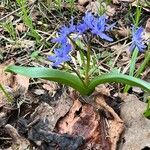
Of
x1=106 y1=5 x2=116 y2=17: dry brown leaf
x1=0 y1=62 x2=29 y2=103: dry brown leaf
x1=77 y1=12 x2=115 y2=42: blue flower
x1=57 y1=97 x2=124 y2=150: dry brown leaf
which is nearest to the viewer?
x1=77 y1=12 x2=115 y2=42: blue flower

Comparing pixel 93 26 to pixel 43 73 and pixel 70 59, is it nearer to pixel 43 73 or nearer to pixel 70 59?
pixel 70 59

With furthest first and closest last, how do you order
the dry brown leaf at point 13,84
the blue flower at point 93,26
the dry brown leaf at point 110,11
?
the dry brown leaf at point 110,11 → the dry brown leaf at point 13,84 → the blue flower at point 93,26

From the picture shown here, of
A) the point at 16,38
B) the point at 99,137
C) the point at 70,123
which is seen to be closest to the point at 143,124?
the point at 99,137

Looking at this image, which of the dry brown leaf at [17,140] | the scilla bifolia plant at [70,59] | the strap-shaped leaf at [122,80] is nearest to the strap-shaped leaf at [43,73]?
the scilla bifolia plant at [70,59]

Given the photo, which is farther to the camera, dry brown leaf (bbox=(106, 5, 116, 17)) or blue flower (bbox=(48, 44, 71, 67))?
dry brown leaf (bbox=(106, 5, 116, 17))

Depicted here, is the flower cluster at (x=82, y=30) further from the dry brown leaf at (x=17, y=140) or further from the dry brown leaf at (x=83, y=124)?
the dry brown leaf at (x=17, y=140)

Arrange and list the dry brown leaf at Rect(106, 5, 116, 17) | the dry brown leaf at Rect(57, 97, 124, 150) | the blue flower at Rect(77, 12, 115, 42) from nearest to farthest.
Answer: the blue flower at Rect(77, 12, 115, 42) → the dry brown leaf at Rect(57, 97, 124, 150) → the dry brown leaf at Rect(106, 5, 116, 17)

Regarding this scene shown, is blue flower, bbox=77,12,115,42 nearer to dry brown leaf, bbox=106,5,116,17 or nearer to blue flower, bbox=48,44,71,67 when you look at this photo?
blue flower, bbox=48,44,71,67

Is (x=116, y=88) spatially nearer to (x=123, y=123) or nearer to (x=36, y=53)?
(x=123, y=123)

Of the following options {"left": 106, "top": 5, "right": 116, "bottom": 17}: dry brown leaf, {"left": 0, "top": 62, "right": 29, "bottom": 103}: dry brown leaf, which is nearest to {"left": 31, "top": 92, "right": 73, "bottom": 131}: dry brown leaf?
{"left": 0, "top": 62, "right": 29, "bottom": 103}: dry brown leaf

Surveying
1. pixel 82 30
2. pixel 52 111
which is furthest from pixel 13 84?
pixel 82 30

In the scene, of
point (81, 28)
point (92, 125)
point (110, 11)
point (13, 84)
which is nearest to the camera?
point (81, 28)
